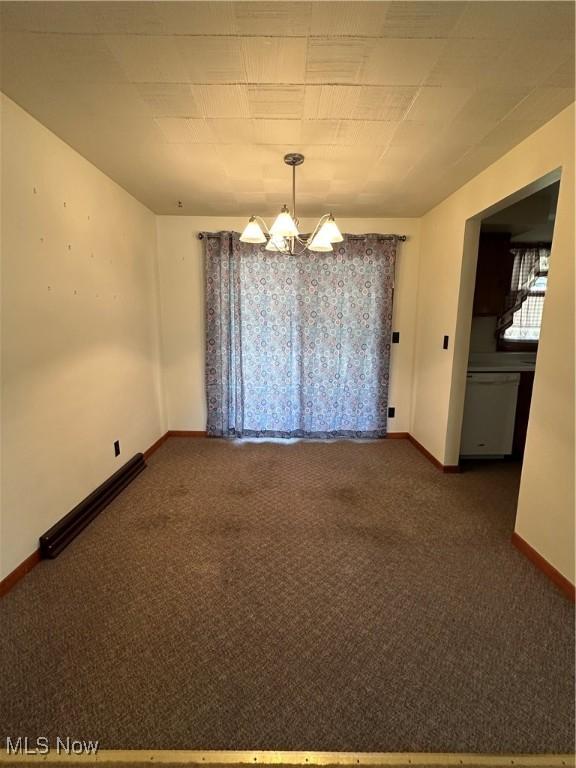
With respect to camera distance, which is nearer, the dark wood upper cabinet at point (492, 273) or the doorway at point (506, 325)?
the doorway at point (506, 325)

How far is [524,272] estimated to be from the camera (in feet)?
11.7

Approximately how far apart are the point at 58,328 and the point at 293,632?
2.17 m

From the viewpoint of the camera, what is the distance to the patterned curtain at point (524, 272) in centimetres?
353

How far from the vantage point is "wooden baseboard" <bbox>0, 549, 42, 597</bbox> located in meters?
1.70

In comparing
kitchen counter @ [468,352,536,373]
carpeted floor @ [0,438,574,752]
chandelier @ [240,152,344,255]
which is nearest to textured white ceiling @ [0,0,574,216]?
chandelier @ [240,152,344,255]

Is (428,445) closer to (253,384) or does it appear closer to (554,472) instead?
(554,472)

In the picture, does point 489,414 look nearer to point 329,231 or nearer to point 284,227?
point 329,231

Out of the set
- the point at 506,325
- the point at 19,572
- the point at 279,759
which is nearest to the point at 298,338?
the point at 506,325

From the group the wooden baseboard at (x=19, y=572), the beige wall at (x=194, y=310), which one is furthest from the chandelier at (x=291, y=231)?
the wooden baseboard at (x=19, y=572)

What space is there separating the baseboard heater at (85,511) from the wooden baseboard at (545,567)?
2825mm

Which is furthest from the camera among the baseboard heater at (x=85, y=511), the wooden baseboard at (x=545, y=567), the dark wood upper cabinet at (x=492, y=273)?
the dark wood upper cabinet at (x=492, y=273)

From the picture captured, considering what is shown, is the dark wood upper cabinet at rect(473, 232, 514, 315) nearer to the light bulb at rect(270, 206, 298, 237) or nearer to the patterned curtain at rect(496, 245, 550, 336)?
the patterned curtain at rect(496, 245, 550, 336)

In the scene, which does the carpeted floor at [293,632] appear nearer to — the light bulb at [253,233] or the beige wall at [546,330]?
the beige wall at [546,330]

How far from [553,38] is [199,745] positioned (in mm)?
2875
